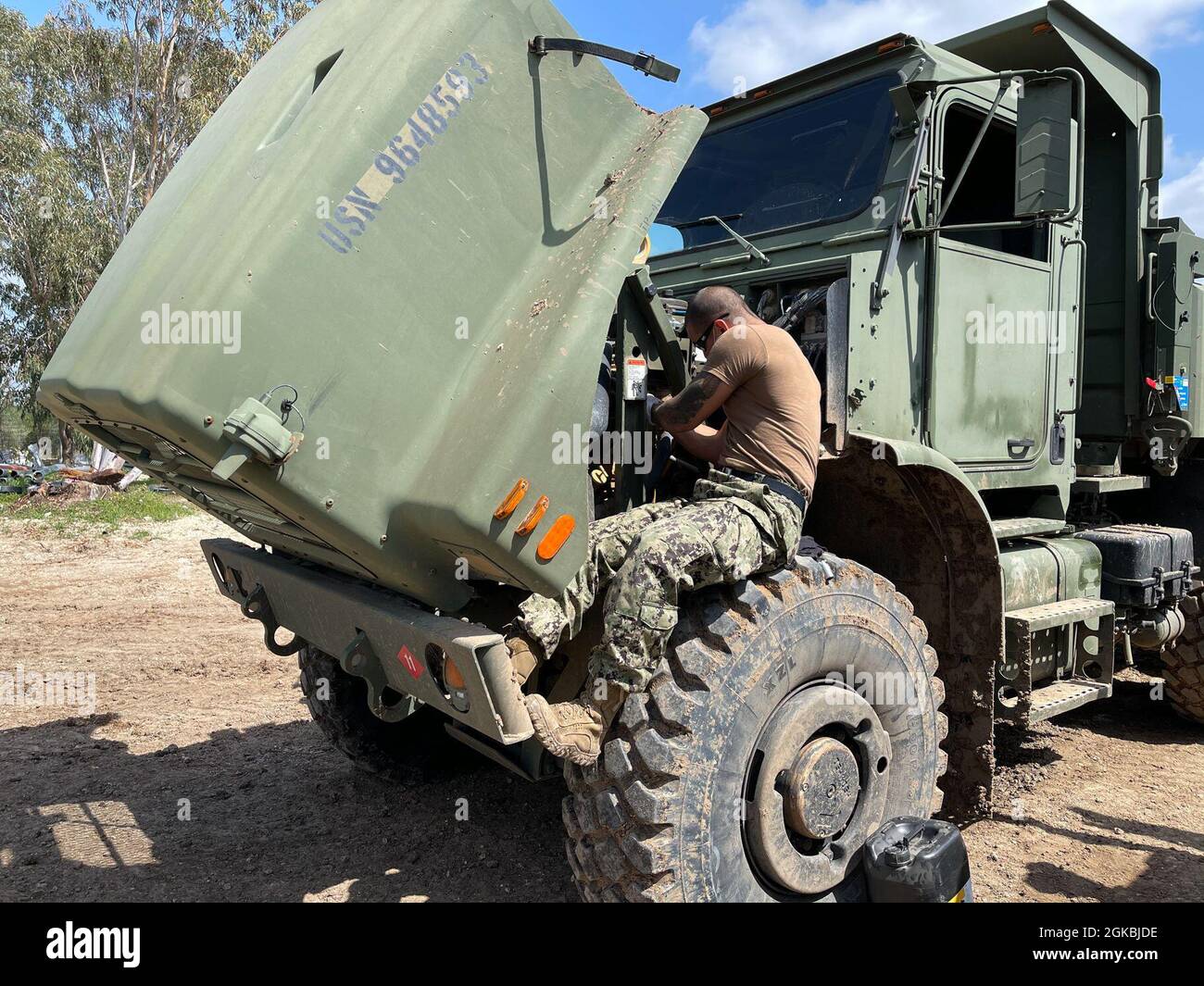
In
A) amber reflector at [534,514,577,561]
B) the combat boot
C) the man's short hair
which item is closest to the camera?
amber reflector at [534,514,577,561]

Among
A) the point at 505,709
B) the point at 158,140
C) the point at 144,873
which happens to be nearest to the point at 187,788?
the point at 144,873

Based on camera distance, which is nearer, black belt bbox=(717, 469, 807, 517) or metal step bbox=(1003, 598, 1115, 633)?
black belt bbox=(717, 469, 807, 517)

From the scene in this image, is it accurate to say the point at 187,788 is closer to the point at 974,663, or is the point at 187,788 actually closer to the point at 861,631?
the point at 861,631

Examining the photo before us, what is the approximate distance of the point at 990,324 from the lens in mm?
4008

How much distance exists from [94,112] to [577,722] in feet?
91.4

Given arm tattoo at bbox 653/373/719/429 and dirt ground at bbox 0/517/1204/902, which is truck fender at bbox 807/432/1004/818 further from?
arm tattoo at bbox 653/373/719/429

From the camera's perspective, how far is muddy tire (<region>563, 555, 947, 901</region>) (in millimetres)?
2574

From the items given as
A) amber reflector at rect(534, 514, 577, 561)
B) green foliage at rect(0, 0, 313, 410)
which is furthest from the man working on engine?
green foliage at rect(0, 0, 313, 410)

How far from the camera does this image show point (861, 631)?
3070 millimetres

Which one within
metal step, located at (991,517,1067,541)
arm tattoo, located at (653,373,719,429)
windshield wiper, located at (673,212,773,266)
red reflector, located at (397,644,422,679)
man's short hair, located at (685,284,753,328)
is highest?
windshield wiper, located at (673,212,773,266)

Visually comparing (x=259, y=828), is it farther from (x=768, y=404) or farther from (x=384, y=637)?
(x=768, y=404)

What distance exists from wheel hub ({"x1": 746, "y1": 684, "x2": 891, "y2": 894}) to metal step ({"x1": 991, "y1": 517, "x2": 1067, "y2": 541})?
4.97 ft

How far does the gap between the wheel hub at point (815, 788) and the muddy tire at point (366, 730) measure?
1926 millimetres

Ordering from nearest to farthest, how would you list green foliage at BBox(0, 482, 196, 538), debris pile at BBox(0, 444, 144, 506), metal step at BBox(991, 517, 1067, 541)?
metal step at BBox(991, 517, 1067, 541), green foliage at BBox(0, 482, 196, 538), debris pile at BBox(0, 444, 144, 506)
